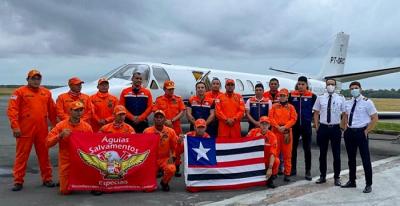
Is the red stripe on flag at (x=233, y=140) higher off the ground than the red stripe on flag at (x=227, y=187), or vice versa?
the red stripe on flag at (x=233, y=140)

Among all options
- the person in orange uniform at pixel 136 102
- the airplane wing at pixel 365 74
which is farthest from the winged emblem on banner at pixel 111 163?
the airplane wing at pixel 365 74

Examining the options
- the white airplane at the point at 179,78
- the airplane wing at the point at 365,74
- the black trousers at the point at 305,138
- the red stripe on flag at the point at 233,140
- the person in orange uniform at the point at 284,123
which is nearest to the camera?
the red stripe on flag at the point at 233,140

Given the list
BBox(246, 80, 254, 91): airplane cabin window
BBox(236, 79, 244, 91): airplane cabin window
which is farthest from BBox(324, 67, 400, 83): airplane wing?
BBox(236, 79, 244, 91): airplane cabin window

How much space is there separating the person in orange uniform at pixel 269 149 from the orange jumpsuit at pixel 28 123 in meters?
3.97

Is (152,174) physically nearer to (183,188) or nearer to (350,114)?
(183,188)

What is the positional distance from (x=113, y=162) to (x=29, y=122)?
1.75 m

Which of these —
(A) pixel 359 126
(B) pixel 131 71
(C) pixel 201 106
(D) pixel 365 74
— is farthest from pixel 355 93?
(D) pixel 365 74

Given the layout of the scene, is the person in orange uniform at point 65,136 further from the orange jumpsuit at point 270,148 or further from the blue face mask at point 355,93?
the blue face mask at point 355,93

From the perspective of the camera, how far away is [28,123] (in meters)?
7.74

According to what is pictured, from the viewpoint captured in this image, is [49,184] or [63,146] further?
[49,184]

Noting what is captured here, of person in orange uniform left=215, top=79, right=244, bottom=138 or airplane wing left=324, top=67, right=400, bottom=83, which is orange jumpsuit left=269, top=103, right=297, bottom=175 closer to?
person in orange uniform left=215, top=79, right=244, bottom=138

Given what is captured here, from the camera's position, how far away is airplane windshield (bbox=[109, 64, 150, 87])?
12494mm

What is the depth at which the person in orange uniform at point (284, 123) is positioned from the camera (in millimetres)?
8766

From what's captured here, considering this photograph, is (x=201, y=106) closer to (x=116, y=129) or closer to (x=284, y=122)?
(x=284, y=122)
